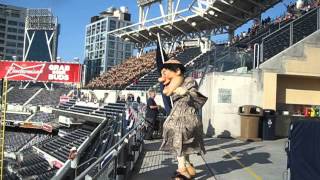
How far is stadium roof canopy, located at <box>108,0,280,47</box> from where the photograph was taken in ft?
127

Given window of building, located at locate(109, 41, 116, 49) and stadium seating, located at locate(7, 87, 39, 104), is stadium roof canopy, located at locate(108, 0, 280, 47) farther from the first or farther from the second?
window of building, located at locate(109, 41, 116, 49)

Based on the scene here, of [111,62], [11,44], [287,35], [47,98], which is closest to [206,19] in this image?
[287,35]

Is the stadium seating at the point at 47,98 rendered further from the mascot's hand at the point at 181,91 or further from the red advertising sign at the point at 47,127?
the mascot's hand at the point at 181,91

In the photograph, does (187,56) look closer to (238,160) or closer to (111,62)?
(238,160)

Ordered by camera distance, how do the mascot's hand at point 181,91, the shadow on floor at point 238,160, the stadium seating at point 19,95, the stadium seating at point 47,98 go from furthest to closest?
the stadium seating at point 19,95 → the stadium seating at point 47,98 → the shadow on floor at point 238,160 → the mascot's hand at point 181,91

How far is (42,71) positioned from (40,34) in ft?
228

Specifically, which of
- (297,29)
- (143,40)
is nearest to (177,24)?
(143,40)

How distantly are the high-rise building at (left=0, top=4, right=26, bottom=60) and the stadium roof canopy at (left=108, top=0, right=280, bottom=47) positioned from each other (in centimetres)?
8771

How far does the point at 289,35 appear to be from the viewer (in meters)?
19.3

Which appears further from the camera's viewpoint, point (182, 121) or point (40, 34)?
point (40, 34)

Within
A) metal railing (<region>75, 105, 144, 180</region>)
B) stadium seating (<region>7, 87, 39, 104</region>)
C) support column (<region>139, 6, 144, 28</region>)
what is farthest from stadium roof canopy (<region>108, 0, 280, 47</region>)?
metal railing (<region>75, 105, 144, 180</region>)

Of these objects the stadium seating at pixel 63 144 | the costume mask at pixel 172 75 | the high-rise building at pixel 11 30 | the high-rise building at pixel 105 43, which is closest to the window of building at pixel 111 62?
the high-rise building at pixel 105 43

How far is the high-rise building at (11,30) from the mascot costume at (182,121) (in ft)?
433

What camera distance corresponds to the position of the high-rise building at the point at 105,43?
125 m
